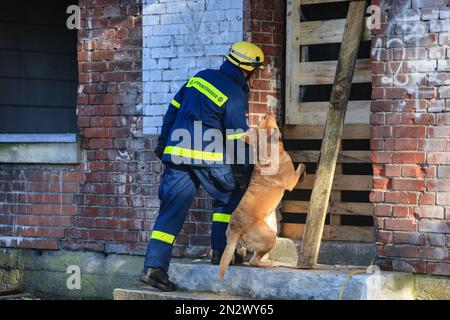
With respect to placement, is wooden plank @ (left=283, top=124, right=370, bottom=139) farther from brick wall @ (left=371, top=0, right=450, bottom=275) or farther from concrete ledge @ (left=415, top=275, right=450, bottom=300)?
concrete ledge @ (left=415, top=275, right=450, bottom=300)

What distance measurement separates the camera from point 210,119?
24.8 feet

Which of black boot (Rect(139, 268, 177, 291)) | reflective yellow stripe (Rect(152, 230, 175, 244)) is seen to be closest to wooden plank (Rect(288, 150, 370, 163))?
reflective yellow stripe (Rect(152, 230, 175, 244))

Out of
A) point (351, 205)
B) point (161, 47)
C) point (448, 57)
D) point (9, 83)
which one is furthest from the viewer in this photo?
point (9, 83)

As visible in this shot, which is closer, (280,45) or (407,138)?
(407,138)

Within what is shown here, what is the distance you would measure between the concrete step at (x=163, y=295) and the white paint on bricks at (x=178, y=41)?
1693mm

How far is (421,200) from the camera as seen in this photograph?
738cm

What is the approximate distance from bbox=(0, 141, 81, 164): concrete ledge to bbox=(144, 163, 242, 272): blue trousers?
1.75 m

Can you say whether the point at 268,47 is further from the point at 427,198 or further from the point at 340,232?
the point at 427,198

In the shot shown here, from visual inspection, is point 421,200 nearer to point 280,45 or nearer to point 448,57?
point 448,57

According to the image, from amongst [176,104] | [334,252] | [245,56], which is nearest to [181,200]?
[176,104]

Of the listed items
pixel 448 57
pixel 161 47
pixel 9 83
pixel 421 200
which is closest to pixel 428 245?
pixel 421 200

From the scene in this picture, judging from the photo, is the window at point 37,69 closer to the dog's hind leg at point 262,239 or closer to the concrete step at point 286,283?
the concrete step at point 286,283

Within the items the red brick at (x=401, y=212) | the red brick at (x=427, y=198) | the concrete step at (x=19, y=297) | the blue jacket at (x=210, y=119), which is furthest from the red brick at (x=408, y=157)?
the concrete step at (x=19, y=297)

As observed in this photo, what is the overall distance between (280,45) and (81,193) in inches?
96.6
